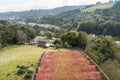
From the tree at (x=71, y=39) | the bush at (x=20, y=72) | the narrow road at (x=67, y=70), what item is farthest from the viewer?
the tree at (x=71, y=39)

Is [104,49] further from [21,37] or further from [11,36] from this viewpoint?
[11,36]

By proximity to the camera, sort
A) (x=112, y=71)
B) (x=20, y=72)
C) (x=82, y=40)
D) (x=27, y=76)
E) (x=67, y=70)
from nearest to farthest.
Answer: (x=67, y=70) < (x=112, y=71) < (x=27, y=76) < (x=20, y=72) < (x=82, y=40)

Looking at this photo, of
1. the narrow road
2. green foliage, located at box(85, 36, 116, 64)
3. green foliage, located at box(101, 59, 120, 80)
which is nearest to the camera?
the narrow road

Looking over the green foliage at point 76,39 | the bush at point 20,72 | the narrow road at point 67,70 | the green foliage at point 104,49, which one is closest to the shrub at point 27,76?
the bush at point 20,72

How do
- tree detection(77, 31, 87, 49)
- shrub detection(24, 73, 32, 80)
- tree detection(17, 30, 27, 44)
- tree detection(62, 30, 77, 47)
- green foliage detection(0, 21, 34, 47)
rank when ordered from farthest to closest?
tree detection(17, 30, 27, 44) < green foliage detection(0, 21, 34, 47) < tree detection(62, 30, 77, 47) < tree detection(77, 31, 87, 49) < shrub detection(24, 73, 32, 80)

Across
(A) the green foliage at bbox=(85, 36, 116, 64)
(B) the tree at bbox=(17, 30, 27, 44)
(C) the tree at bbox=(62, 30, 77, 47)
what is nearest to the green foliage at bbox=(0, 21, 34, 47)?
(B) the tree at bbox=(17, 30, 27, 44)

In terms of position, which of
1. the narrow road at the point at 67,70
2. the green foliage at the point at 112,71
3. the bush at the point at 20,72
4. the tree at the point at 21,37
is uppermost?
the narrow road at the point at 67,70

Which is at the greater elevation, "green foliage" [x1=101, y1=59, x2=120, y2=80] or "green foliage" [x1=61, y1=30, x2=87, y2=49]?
"green foliage" [x1=101, y1=59, x2=120, y2=80]

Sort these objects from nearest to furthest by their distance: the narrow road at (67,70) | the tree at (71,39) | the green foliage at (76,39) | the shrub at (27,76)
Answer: the narrow road at (67,70), the shrub at (27,76), the green foliage at (76,39), the tree at (71,39)

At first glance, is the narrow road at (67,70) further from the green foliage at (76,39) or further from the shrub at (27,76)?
the green foliage at (76,39)

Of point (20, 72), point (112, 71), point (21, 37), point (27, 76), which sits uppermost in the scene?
point (112, 71)

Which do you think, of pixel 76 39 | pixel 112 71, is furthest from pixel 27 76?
pixel 76 39

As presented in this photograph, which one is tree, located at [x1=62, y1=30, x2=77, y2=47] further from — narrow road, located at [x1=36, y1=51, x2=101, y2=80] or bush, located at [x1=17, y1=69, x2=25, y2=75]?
narrow road, located at [x1=36, y1=51, x2=101, y2=80]

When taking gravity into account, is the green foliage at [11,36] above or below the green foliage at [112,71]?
below
